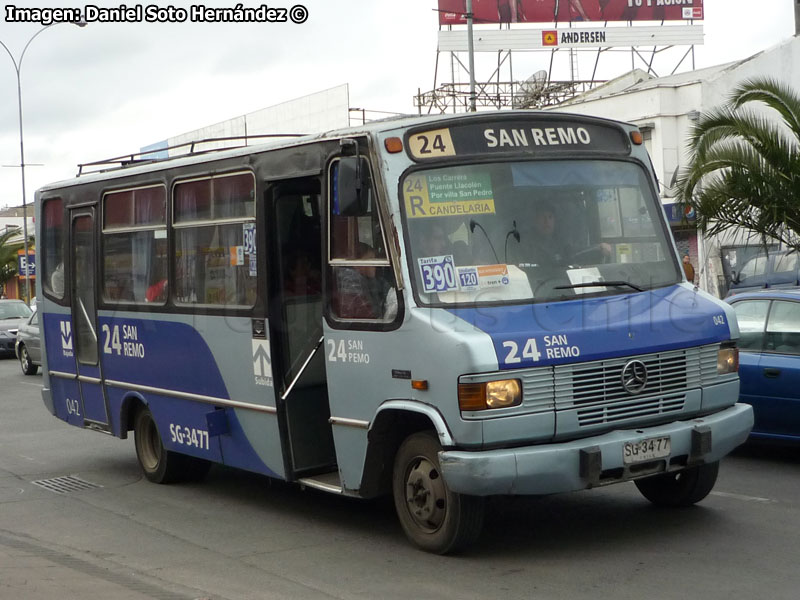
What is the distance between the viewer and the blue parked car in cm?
948

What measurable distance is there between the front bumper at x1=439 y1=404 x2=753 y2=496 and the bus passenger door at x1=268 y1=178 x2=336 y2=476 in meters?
1.86

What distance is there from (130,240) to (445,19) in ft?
102

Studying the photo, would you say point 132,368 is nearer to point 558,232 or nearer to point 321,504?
point 321,504

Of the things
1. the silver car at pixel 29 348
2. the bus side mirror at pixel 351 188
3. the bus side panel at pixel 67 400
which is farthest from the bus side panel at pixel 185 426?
the silver car at pixel 29 348

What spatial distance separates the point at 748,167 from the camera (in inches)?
583

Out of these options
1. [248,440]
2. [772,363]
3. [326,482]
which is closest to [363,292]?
[326,482]

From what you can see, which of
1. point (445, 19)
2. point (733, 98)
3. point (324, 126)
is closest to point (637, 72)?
point (445, 19)

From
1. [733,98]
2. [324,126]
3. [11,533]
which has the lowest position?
[11,533]

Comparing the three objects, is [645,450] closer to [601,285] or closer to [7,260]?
[601,285]

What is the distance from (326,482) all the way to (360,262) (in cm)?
166

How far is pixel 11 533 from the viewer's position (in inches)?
333

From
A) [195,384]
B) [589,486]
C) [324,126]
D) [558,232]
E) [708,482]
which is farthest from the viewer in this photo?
[324,126]

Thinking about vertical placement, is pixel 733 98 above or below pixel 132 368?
above

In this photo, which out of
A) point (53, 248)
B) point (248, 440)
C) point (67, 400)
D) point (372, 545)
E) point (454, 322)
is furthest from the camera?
point (53, 248)
